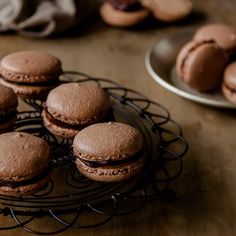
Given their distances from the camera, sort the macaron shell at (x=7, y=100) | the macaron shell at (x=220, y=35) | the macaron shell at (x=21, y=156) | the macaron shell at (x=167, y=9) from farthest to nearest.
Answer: the macaron shell at (x=167, y=9) → the macaron shell at (x=220, y=35) → the macaron shell at (x=7, y=100) → the macaron shell at (x=21, y=156)

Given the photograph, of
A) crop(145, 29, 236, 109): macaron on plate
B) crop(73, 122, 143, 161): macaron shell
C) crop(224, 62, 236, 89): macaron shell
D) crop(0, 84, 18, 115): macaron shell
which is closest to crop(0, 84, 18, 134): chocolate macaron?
crop(0, 84, 18, 115): macaron shell

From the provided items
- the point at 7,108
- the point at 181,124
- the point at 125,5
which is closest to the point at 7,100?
the point at 7,108

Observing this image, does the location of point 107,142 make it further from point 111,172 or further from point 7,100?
point 7,100

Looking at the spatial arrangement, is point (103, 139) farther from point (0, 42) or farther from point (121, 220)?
point (0, 42)

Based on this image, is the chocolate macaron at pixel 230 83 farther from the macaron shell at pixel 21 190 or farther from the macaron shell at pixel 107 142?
the macaron shell at pixel 21 190

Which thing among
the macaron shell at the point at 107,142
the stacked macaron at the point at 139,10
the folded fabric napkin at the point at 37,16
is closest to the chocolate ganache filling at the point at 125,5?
the stacked macaron at the point at 139,10

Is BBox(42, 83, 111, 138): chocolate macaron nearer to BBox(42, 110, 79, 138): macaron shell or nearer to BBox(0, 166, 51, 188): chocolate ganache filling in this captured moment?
BBox(42, 110, 79, 138): macaron shell
